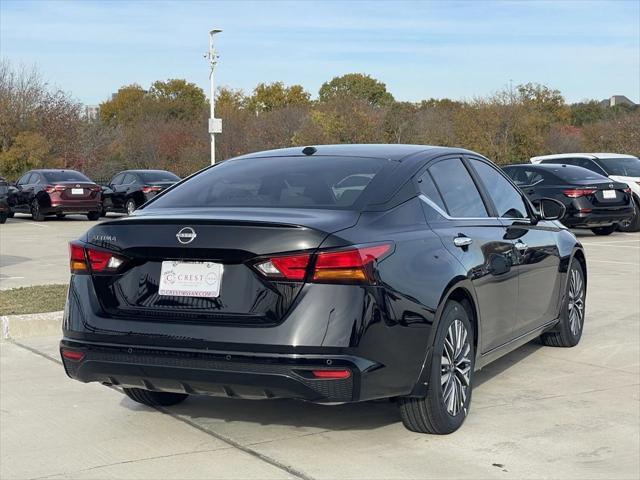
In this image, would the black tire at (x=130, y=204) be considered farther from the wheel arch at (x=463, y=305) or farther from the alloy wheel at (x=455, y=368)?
the alloy wheel at (x=455, y=368)

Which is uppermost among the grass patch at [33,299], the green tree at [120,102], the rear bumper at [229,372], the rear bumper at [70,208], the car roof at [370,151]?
the green tree at [120,102]

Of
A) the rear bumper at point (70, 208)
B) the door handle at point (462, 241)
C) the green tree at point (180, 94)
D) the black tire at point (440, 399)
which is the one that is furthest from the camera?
the green tree at point (180, 94)

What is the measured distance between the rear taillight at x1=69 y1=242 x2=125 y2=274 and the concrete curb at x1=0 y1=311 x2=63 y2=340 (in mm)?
3174

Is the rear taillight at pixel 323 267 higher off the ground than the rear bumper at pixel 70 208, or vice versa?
the rear taillight at pixel 323 267

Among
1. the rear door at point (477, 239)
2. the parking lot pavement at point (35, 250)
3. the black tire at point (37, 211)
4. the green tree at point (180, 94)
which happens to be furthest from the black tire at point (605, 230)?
the green tree at point (180, 94)

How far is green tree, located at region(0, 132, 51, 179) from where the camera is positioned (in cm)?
3606

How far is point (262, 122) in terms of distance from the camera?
59.0 meters

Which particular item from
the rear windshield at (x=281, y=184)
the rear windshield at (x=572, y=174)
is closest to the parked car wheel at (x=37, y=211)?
the rear windshield at (x=572, y=174)

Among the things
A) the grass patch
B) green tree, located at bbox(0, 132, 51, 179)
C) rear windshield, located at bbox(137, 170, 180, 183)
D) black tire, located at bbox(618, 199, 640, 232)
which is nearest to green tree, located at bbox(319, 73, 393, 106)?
green tree, located at bbox(0, 132, 51, 179)

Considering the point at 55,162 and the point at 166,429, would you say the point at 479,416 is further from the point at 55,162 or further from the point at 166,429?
the point at 55,162

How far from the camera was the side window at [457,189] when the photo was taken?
538 centimetres

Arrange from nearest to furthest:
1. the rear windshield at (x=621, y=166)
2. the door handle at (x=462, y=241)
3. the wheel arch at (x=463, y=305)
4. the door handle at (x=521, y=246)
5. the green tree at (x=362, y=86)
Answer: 1. the wheel arch at (x=463, y=305)
2. the door handle at (x=462, y=241)
3. the door handle at (x=521, y=246)
4. the rear windshield at (x=621, y=166)
5. the green tree at (x=362, y=86)

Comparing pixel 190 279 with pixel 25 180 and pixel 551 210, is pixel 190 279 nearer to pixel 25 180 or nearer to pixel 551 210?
pixel 551 210

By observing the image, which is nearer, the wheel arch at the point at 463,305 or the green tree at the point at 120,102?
the wheel arch at the point at 463,305
